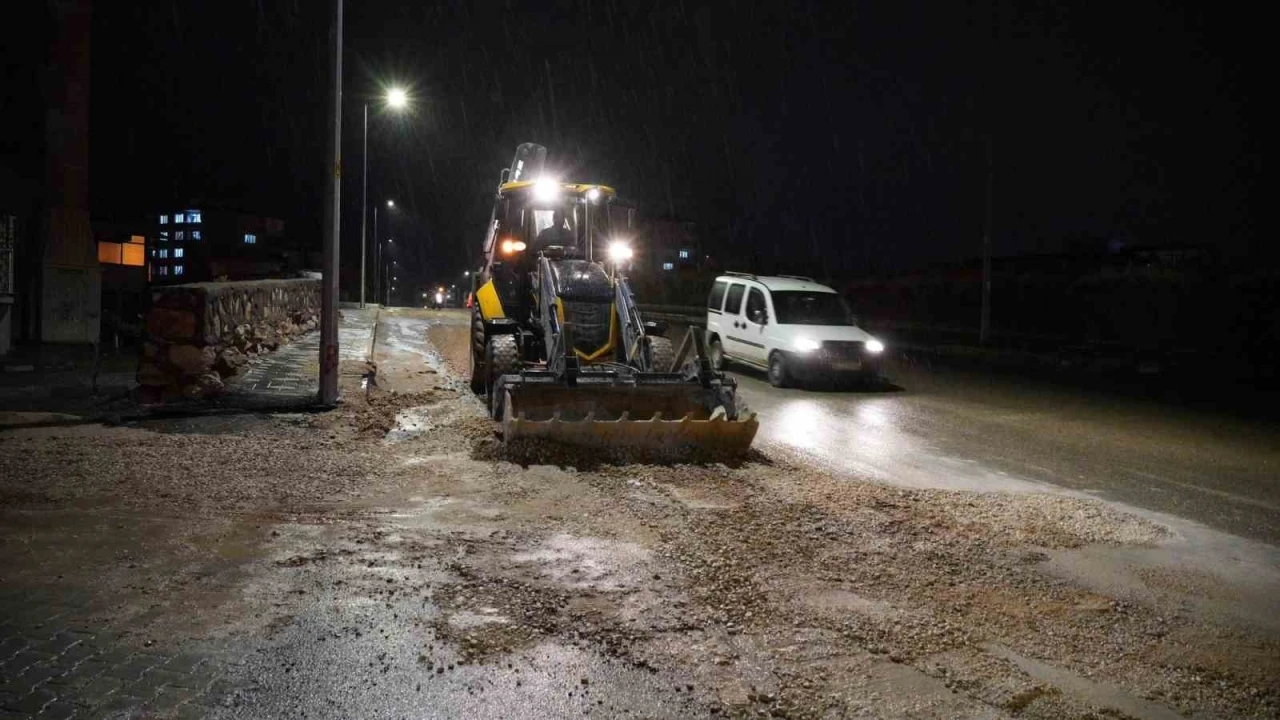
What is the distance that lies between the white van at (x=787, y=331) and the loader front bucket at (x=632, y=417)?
20.8 ft

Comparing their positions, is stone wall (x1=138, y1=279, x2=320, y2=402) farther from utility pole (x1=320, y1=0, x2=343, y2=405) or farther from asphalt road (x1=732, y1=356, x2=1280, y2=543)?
asphalt road (x1=732, y1=356, x2=1280, y2=543)

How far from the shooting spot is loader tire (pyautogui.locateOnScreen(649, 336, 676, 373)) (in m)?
11.8

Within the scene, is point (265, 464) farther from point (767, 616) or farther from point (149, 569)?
point (767, 616)

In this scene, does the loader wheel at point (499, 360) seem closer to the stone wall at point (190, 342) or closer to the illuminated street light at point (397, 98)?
the stone wall at point (190, 342)

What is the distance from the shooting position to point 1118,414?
47.1 ft

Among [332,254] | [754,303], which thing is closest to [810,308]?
[754,303]

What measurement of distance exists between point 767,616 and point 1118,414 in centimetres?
1164

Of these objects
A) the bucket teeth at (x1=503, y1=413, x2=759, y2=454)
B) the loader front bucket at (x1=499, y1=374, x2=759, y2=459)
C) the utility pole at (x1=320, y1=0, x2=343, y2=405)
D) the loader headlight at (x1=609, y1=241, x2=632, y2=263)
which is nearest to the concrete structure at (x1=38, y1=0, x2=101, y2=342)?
the utility pole at (x1=320, y1=0, x2=343, y2=405)

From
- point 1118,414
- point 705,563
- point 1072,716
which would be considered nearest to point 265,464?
point 705,563

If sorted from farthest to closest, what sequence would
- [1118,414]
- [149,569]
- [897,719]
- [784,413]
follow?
[1118,414]
[784,413]
[149,569]
[897,719]

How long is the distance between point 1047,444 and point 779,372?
5845mm

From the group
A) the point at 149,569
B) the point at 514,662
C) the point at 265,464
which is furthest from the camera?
the point at 265,464

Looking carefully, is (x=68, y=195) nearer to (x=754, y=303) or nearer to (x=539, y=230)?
(x=539, y=230)

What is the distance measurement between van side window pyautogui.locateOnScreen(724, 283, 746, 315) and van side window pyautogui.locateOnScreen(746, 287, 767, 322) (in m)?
0.32
